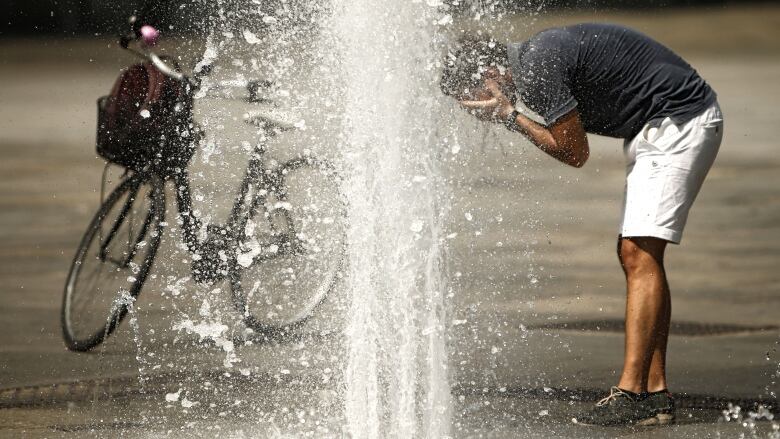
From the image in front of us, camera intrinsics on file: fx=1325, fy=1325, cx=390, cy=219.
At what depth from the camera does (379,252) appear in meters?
4.86

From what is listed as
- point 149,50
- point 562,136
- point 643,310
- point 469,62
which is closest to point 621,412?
point 643,310

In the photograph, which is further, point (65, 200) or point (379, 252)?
point (65, 200)

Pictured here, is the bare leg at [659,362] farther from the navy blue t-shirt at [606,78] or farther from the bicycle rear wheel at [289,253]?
the bicycle rear wheel at [289,253]

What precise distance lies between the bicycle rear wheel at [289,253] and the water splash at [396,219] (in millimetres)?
1196

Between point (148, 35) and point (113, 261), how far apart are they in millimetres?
1105

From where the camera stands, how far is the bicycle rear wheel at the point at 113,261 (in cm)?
602

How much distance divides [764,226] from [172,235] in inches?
181

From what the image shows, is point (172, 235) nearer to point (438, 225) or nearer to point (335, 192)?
point (335, 192)

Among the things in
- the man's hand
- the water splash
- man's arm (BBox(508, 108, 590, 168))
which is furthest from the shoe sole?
the man's hand

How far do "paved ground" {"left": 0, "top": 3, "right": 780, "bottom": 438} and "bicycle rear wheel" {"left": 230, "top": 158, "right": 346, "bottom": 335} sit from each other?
0.14 meters

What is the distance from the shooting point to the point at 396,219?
483 cm

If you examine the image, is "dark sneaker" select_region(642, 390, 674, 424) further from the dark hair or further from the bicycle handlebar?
the bicycle handlebar

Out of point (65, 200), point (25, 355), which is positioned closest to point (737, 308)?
point (25, 355)

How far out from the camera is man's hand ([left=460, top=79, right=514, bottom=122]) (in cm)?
482
